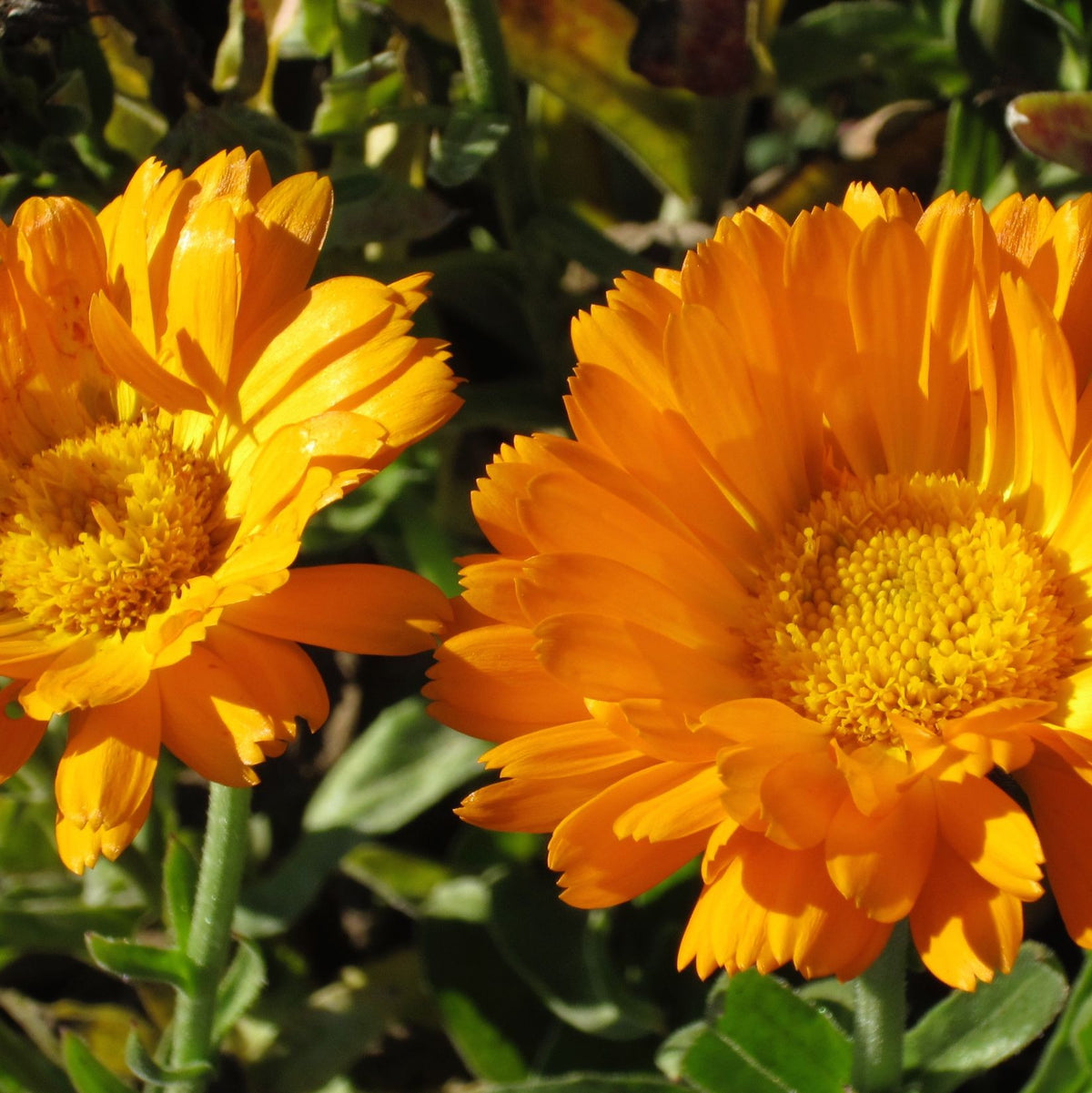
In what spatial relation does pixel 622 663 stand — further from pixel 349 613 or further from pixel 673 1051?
pixel 673 1051

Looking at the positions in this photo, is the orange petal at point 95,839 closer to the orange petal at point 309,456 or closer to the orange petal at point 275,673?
the orange petal at point 275,673

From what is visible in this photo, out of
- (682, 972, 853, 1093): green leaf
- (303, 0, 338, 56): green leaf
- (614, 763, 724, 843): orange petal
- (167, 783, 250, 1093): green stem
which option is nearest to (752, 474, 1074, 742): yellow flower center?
(614, 763, 724, 843): orange petal

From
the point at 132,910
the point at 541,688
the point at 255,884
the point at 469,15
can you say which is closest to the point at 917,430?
the point at 541,688

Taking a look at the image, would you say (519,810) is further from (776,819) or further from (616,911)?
(616,911)

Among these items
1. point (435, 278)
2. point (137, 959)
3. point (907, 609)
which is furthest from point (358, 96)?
point (137, 959)

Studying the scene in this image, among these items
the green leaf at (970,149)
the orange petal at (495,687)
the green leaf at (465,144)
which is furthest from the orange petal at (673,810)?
the green leaf at (970,149)

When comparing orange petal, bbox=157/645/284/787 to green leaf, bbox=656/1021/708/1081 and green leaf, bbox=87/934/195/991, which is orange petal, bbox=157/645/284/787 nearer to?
green leaf, bbox=87/934/195/991
